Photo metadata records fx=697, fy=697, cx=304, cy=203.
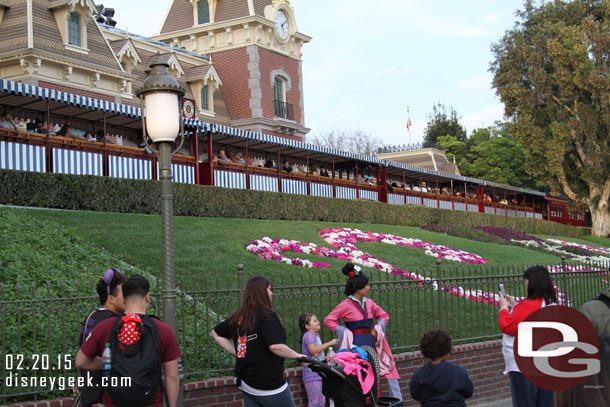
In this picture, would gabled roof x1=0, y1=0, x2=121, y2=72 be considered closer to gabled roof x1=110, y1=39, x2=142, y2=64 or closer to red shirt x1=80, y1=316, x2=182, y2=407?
gabled roof x1=110, y1=39, x2=142, y2=64

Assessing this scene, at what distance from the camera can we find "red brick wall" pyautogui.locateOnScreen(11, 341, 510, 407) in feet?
26.6

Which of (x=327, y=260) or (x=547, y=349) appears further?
(x=327, y=260)

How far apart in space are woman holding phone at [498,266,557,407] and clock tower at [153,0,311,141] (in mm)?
31340

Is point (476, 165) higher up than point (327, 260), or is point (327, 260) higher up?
point (476, 165)

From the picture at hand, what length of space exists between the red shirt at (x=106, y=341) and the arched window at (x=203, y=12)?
36.8m

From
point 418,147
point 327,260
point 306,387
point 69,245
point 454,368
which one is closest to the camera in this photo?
point 454,368

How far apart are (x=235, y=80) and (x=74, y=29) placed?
12102mm

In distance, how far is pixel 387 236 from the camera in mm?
22359

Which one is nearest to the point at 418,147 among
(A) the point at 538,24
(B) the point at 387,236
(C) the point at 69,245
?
(A) the point at 538,24

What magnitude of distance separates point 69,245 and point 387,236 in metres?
11.8

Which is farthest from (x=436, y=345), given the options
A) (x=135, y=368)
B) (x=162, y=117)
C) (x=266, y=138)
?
(x=266, y=138)

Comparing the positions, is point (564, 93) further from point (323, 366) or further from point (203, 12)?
point (323, 366)

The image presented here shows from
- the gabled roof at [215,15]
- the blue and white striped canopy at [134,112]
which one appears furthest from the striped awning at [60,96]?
the gabled roof at [215,15]

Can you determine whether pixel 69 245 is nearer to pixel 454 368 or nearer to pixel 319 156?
pixel 454 368
